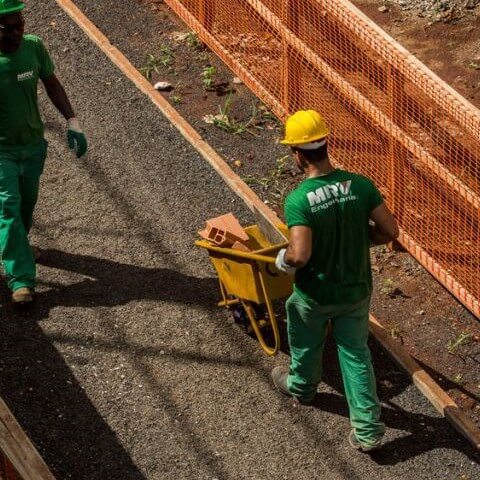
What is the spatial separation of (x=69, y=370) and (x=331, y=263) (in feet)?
7.26

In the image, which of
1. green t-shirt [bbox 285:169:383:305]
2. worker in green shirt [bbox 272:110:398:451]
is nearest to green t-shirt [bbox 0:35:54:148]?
worker in green shirt [bbox 272:110:398:451]

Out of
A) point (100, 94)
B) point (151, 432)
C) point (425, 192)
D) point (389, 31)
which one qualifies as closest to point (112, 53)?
point (100, 94)

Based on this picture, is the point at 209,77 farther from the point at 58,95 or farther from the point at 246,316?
the point at 246,316

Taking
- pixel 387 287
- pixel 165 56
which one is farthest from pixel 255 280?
pixel 165 56

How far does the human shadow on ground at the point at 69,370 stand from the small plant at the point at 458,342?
1.83 metres

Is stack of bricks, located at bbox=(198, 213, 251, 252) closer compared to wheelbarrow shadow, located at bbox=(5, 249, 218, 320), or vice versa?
stack of bricks, located at bbox=(198, 213, 251, 252)

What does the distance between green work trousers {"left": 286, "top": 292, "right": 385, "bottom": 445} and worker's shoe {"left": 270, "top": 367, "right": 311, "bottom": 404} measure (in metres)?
0.40

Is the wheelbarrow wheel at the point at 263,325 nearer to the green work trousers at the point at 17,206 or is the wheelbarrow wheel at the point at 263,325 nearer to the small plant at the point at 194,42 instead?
the green work trousers at the point at 17,206

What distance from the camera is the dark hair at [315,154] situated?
7910mm

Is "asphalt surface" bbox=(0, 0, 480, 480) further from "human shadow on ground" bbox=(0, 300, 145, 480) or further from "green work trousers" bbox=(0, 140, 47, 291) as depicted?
"green work trousers" bbox=(0, 140, 47, 291)

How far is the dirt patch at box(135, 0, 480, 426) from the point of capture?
31.6ft

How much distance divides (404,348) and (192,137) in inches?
122

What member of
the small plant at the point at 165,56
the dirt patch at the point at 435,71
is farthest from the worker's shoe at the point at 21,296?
the small plant at the point at 165,56

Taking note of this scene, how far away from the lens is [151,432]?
341 inches
